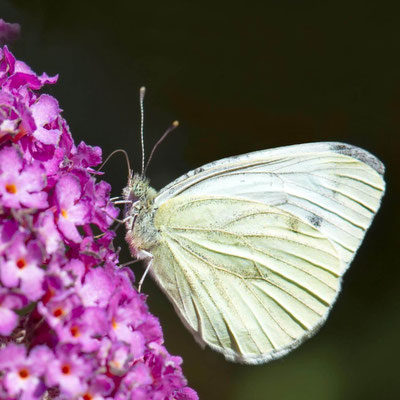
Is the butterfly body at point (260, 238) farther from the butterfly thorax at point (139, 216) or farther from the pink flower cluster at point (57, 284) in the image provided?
the pink flower cluster at point (57, 284)

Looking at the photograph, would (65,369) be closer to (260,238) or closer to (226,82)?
(260,238)

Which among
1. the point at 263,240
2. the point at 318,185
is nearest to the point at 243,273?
the point at 263,240

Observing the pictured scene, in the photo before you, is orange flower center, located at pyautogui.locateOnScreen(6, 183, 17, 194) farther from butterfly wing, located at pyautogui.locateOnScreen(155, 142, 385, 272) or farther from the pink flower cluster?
butterfly wing, located at pyautogui.locateOnScreen(155, 142, 385, 272)

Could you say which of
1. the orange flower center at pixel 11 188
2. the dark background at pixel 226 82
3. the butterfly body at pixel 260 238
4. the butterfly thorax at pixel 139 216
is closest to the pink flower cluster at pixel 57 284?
the orange flower center at pixel 11 188

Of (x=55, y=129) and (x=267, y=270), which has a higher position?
(x=55, y=129)

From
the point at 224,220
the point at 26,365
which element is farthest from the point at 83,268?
the point at 224,220

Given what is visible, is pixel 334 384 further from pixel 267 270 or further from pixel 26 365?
pixel 26 365

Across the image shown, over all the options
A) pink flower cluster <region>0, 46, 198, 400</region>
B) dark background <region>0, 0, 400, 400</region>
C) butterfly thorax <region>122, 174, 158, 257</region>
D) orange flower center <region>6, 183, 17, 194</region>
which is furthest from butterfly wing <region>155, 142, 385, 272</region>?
dark background <region>0, 0, 400, 400</region>
